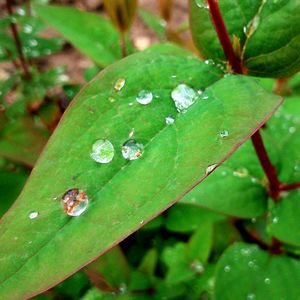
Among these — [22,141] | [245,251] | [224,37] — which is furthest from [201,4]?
[22,141]

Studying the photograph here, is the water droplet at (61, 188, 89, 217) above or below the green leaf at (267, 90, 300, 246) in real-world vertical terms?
above

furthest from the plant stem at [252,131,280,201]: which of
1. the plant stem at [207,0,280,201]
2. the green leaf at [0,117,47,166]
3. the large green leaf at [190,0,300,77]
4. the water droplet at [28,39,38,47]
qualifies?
the water droplet at [28,39,38,47]

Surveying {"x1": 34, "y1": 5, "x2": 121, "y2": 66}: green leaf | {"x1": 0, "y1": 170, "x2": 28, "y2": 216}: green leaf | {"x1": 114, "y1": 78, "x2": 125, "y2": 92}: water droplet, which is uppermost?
{"x1": 114, "y1": 78, "x2": 125, "y2": 92}: water droplet

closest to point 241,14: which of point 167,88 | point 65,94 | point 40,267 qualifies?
point 167,88

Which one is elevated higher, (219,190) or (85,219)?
(85,219)

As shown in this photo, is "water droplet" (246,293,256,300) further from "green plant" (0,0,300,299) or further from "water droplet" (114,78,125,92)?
"water droplet" (114,78,125,92)

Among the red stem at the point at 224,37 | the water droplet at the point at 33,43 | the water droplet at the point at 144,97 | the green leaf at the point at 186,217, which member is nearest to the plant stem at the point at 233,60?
the red stem at the point at 224,37

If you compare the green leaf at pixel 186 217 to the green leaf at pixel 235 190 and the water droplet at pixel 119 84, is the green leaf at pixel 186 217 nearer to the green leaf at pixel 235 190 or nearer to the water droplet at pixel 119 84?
the green leaf at pixel 235 190

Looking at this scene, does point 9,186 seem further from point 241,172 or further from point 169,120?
point 169,120

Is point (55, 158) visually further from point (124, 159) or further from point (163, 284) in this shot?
point (163, 284)
